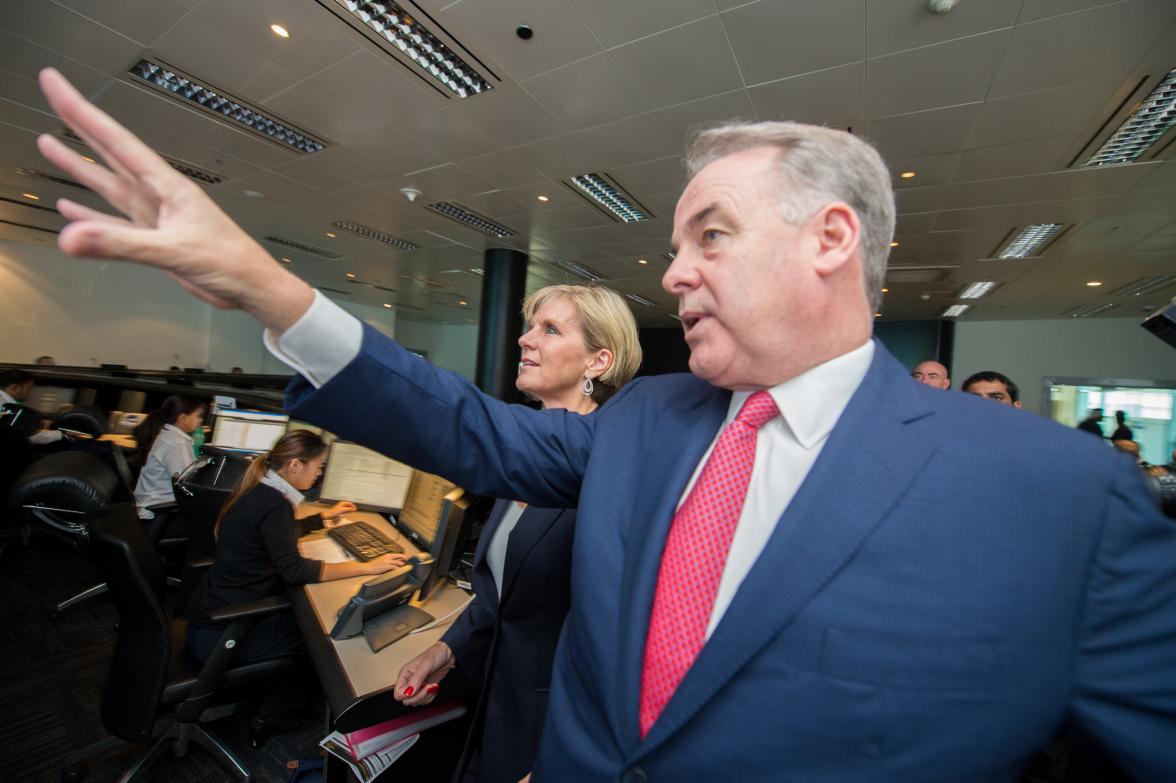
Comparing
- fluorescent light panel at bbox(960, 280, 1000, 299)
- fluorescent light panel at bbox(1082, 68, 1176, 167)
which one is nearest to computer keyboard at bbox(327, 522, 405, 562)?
fluorescent light panel at bbox(1082, 68, 1176, 167)

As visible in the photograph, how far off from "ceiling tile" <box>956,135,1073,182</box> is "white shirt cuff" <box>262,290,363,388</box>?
15.7 ft

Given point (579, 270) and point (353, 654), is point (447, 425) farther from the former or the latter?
point (579, 270)

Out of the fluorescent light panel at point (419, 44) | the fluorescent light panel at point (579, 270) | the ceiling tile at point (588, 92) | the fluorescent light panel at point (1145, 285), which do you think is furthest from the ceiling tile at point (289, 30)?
the fluorescent light panel at point (1145, 285)

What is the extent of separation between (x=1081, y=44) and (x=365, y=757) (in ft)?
14.2

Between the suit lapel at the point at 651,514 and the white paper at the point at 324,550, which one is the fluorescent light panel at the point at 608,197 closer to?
the white paper at the point at 324,550

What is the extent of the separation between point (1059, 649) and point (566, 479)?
25.2 inches

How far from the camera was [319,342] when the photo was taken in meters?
0.58

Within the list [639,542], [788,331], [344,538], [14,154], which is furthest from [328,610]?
[14,154]

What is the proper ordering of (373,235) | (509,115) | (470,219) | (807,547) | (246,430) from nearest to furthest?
1. (807,547)
2. (246,430)
3. (509,115)
4. (470,219)
5. (373,235)

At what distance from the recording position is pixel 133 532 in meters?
1.85

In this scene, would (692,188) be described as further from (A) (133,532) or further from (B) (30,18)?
(B) (30,18)

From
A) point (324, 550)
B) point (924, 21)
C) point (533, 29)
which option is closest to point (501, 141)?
point (533, 29)

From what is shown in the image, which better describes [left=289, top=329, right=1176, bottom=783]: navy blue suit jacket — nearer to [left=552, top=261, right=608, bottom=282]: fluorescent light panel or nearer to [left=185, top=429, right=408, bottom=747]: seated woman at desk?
[left=185, top=429, right=408, bottom=747]: seated woman at desk

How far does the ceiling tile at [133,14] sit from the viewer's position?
2.89 metres
